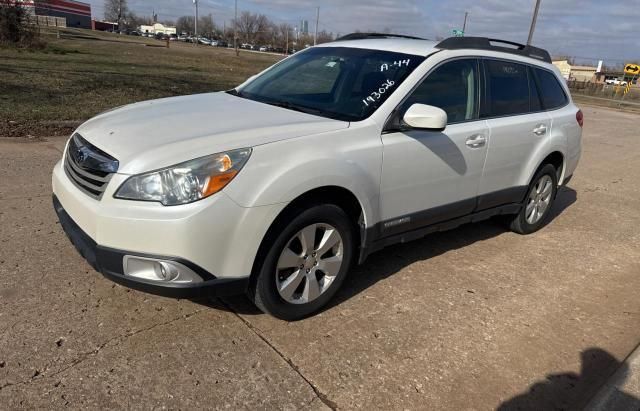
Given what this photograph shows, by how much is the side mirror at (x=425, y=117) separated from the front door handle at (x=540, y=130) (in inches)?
71.8

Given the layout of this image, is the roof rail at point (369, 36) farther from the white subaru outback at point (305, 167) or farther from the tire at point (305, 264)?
the tire at point (305, 264)

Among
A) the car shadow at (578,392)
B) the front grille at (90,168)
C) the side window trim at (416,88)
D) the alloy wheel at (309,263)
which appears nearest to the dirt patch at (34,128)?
the front grille at (90,168)

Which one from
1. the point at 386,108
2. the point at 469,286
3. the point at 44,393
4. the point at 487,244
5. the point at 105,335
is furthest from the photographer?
the point at 487,244

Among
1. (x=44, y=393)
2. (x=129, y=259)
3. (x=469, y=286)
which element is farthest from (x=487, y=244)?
(x=44, y=393)

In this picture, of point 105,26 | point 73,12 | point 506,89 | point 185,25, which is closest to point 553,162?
point 506,89

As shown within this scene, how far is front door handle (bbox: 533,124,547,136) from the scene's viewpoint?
473 cm

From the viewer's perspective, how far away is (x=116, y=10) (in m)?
119

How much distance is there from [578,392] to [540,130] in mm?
2662

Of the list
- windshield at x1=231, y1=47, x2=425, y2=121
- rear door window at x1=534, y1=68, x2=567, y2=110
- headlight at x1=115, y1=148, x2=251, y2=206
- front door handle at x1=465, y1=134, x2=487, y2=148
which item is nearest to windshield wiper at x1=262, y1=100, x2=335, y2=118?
windshield at x1=231, y1=47, x2=425, y2=121

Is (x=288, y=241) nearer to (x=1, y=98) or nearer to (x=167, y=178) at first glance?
(x=167, y=178)

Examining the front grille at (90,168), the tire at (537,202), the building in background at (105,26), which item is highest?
the front grille at (90,168)

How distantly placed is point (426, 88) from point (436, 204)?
88 centimetres

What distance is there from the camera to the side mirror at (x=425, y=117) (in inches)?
130

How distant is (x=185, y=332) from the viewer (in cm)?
304
